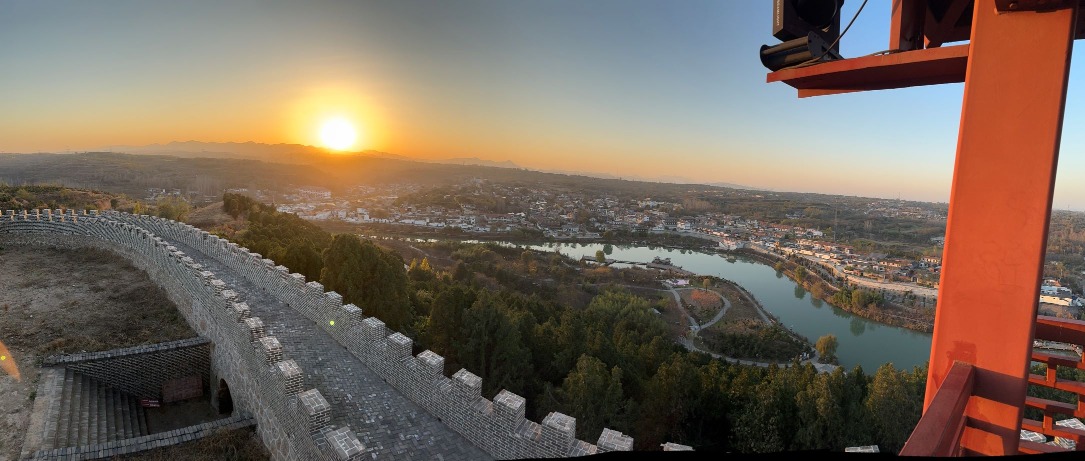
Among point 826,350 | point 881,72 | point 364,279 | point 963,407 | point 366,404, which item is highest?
point 881,72

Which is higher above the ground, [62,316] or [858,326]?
[62,316]

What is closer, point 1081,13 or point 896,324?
point 1081,13

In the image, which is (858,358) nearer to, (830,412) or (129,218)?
(830,412)

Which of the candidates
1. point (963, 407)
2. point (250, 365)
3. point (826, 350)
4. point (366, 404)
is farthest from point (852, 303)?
point (963, 407)

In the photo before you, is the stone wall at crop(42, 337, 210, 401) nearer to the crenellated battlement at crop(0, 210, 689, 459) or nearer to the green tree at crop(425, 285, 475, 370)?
the crenellated battlement at crop(0, 210, 689, 459)

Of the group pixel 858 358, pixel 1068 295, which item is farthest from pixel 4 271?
pixel 1068 295

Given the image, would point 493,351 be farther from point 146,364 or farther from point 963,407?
point 963,407
